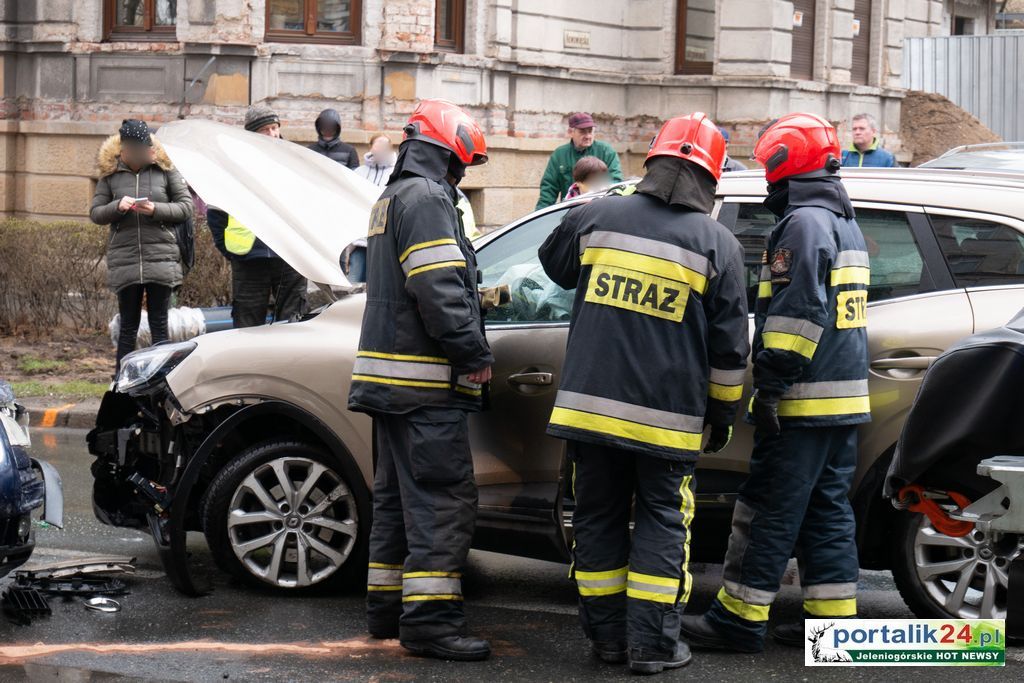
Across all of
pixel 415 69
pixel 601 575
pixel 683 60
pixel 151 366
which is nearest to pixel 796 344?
pixel 601 575

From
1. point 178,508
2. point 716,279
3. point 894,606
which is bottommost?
point 894,606

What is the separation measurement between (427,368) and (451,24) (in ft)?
42.9

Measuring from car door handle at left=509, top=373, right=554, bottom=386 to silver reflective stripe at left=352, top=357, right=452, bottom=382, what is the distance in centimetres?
41

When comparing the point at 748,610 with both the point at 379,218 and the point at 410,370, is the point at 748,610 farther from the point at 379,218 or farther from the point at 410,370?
the point at 379,218

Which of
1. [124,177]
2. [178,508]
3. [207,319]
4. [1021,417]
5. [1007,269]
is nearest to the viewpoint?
[1021,417]

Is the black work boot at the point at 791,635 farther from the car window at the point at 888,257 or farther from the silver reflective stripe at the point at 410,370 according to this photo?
the silver reflective stripe at the point at 410,370

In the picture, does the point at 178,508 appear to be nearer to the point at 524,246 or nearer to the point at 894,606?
the point at 524,246

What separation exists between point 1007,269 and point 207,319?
21.3 ft

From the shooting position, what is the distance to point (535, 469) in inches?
217

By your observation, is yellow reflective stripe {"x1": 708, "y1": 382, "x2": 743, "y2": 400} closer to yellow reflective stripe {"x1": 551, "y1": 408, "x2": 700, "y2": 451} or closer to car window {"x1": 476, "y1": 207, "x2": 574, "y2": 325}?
yellow reflective stripe {"x1": 551, "y1": 408, "x2": 700, "y2": 451}

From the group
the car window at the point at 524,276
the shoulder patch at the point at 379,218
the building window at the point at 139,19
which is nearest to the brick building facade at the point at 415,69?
the building window at the point at 139,19

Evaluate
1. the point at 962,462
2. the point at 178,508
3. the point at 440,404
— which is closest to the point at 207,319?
the point at 178,508

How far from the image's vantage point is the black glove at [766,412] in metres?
4.95

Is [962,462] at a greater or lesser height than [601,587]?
greater
